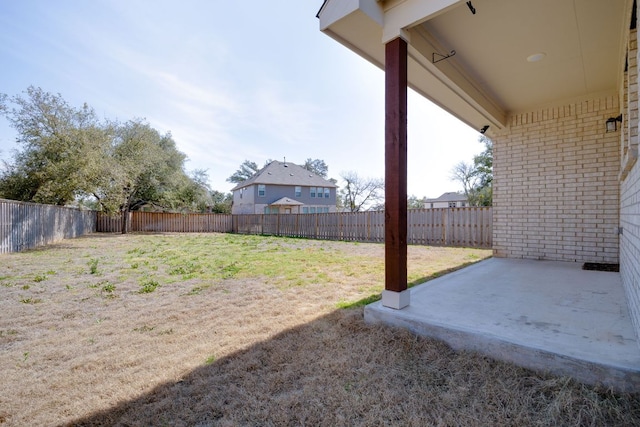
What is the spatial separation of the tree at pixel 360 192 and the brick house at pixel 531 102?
22513mm

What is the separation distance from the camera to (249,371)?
2096 mm

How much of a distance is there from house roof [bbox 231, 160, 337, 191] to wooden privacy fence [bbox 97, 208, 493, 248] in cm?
595

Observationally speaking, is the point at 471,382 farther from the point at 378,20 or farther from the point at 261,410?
the point at 378,20

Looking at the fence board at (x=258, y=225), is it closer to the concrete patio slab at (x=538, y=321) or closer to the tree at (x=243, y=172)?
the concrete patio slab at (x=538, y=321)

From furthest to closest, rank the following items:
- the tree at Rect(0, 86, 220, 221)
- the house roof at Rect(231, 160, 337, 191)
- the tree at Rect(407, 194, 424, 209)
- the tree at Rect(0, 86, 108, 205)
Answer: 1. the tree at Rect(407, 194, 424, 209)
2. the house roof at Rect(231, 160, 337, 191)
3. the tree at Rect(0, 86, 220, 221)
4. the tree at Rect(0, 86, 108, 205)

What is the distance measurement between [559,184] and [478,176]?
21.7 metres

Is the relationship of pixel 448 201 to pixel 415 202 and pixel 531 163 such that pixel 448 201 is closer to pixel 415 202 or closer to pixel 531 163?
pixel 415 202

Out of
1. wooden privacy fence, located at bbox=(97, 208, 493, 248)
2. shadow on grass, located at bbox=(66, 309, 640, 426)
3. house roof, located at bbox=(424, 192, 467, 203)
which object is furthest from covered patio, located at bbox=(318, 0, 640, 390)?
house roof, located at bbox=(424, 192, 467, 203)

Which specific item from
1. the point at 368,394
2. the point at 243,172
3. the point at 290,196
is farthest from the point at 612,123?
the point at 243,172

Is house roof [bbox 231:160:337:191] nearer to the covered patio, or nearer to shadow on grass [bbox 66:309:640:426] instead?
the covered patio

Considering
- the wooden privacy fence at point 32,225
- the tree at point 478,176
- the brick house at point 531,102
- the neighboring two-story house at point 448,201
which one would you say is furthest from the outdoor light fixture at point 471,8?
the neighboring two-story house at point 448,201

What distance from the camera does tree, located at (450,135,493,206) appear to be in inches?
819

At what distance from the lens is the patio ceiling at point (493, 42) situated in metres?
2.77

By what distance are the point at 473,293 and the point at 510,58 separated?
10.1 feet
